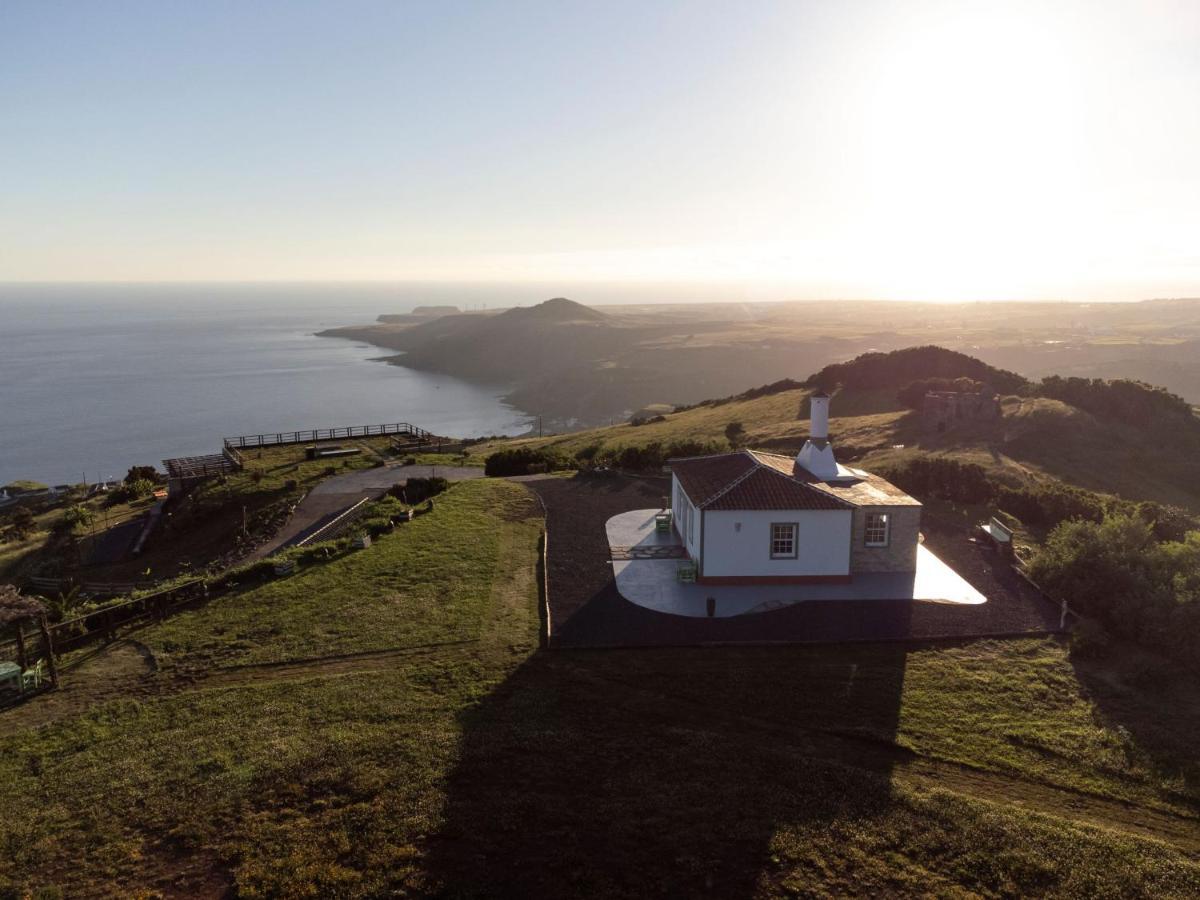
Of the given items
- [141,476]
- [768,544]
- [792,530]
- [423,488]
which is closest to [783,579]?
[768,544]

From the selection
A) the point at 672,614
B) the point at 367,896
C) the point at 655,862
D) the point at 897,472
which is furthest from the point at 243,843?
the point at 897,472

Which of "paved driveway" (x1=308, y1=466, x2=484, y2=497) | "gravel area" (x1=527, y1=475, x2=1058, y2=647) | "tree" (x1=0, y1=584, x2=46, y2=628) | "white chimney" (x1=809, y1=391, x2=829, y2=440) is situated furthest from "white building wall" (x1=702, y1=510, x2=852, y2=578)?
"paved driveway" (x1=308, y1=466, x2=484, y2=497)

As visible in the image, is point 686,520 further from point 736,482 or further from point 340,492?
point 340,492

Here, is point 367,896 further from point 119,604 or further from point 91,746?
point 119,604

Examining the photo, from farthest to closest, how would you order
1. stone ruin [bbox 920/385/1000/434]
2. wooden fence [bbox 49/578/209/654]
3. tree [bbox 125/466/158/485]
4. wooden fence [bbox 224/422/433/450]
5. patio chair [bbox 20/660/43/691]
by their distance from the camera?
wooden fence [bbox 224/422/433/450], stone ruin [bbox 920/385/1000/434], tree [bbox 125/466/158/485], wooden fence [bbox 49/578/209/654], patio chair [bbox 20/660/43/691]

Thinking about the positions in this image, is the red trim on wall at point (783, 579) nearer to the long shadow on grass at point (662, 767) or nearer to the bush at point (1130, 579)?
the long shadow on grass at point (662, 767)

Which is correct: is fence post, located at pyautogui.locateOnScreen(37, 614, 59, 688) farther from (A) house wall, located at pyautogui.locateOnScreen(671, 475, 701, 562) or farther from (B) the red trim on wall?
(A) house wall, located at pyautogui.locateOnScreen(671, 475, 701, 562)

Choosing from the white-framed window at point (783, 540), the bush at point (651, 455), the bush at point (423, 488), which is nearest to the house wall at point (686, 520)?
the white-framed window at point (783, 540)

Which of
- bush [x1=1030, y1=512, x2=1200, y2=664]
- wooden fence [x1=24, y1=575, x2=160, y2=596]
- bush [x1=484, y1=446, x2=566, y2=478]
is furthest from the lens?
bush [x1=484, y1=446, x2=566, y2=478]
